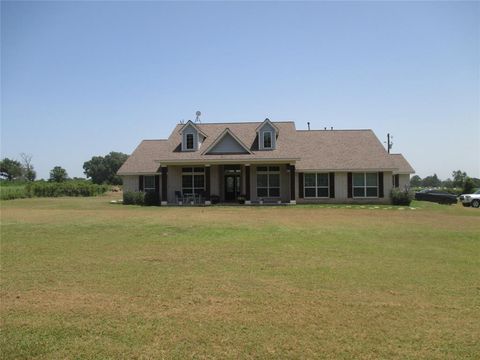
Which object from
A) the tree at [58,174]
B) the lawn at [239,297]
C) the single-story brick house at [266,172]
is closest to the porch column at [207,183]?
the single-story brick house at [266,172]

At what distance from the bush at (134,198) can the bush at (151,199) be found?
0.40 metres

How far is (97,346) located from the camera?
16.3ft

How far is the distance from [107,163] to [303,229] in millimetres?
112055

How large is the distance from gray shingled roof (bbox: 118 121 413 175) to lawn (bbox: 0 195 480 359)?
58.0ft

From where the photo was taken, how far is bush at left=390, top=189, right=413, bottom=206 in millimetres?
29938

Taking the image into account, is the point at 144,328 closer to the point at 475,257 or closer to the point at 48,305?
the point at 48,305

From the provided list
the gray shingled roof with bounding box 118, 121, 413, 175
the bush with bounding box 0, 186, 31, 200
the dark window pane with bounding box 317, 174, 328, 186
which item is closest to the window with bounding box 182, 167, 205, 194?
the gray shingled roof with bounding box 118, 121, 413, 175

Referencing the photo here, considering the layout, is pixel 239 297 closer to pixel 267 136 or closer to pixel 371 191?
pixel 267 136

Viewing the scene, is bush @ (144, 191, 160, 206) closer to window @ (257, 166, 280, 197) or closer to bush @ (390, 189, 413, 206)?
window @ (257, 166, 280, 197)

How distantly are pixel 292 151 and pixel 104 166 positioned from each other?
97.8 meters

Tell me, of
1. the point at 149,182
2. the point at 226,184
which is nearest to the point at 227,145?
the point at 226,184

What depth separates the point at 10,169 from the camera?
99562 millimetres

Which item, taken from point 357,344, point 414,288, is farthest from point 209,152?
point 357,344

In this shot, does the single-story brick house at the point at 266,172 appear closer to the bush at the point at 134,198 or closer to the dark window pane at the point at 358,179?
the dark window pane at the point at 358,179
